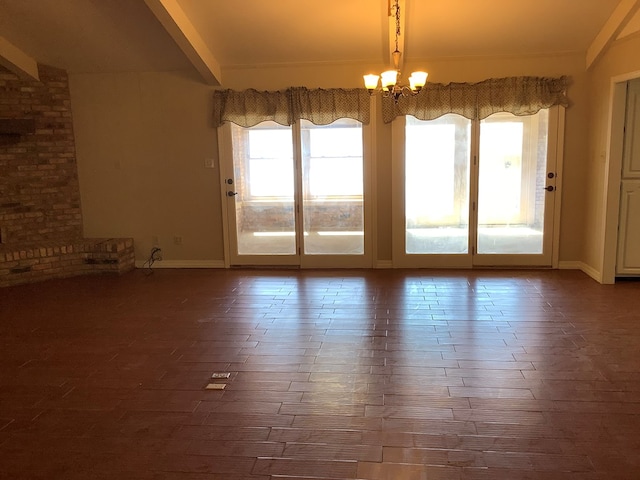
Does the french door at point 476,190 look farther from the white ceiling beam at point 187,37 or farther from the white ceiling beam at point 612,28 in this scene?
the white ceiling beam at point 187,37

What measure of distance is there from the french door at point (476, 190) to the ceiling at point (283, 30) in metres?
0.79

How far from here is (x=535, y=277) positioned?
17.9 feet

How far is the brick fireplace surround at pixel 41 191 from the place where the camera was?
566 cm

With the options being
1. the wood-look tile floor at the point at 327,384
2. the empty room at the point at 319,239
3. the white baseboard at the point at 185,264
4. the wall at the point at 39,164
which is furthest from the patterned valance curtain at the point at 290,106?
the wood-look tile floor at the point at 327,384

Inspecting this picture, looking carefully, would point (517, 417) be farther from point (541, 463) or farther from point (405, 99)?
point (405, 99)

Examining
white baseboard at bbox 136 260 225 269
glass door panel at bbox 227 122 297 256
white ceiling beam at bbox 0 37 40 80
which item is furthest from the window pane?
white ceiling beam at bbox 0 37 40 80

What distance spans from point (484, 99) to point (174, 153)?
3538 mm

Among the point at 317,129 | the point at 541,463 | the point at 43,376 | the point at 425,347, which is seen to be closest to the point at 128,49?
the point at 317,129

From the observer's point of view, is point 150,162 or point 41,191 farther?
point 150,162

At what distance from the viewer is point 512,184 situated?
572 centimetres

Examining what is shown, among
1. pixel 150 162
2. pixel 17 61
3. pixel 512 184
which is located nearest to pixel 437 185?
pixel 512 184

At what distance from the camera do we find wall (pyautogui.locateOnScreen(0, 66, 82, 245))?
5.72m

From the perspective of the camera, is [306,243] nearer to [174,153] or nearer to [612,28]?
[174,153]

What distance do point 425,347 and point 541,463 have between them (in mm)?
1355
